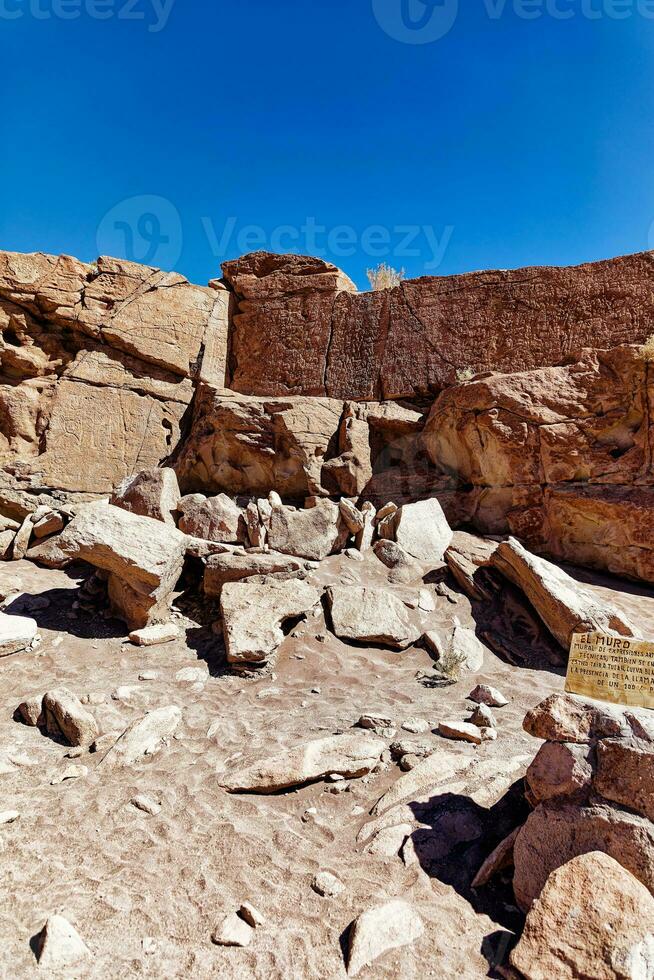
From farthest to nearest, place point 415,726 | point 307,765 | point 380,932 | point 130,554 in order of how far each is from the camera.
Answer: point 130,554, point 415,726, point 307,765, point 380,932

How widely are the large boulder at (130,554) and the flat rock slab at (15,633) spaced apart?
0.81 m

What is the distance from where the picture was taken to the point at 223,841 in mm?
2641

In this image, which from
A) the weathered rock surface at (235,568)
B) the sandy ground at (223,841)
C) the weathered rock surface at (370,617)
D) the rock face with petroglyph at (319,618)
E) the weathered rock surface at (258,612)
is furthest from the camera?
the weathered rock surface at (235,568)

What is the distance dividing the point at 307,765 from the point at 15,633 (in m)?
3.56

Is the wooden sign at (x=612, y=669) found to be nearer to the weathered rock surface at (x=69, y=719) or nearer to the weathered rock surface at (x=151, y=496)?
the weathered rock surface at (x=69, y=719)

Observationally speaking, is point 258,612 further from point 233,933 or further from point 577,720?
point 577,720

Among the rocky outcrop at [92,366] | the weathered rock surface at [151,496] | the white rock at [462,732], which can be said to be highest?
the rocky outcrop at [92,366]

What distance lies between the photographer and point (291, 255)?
416 inches

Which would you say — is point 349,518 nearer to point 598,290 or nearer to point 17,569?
point 17,569

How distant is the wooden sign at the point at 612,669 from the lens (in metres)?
2.38

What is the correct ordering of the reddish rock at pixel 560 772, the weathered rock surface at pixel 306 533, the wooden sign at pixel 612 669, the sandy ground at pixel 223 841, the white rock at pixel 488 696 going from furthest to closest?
the weathered rock surface at pixel 306 533 < the white rock at pixel 488 696 < the wooden sign at pixel 612 669 < the reddish rock at pixel 560 772 < the sandy ground at pixel 223 841

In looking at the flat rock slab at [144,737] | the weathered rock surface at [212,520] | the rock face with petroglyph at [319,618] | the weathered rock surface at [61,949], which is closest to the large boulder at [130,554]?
the rock face with petroglyph at [319,618]

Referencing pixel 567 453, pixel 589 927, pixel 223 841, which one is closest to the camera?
pixel 589 927

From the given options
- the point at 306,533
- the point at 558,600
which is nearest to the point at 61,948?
the point at 558,600
